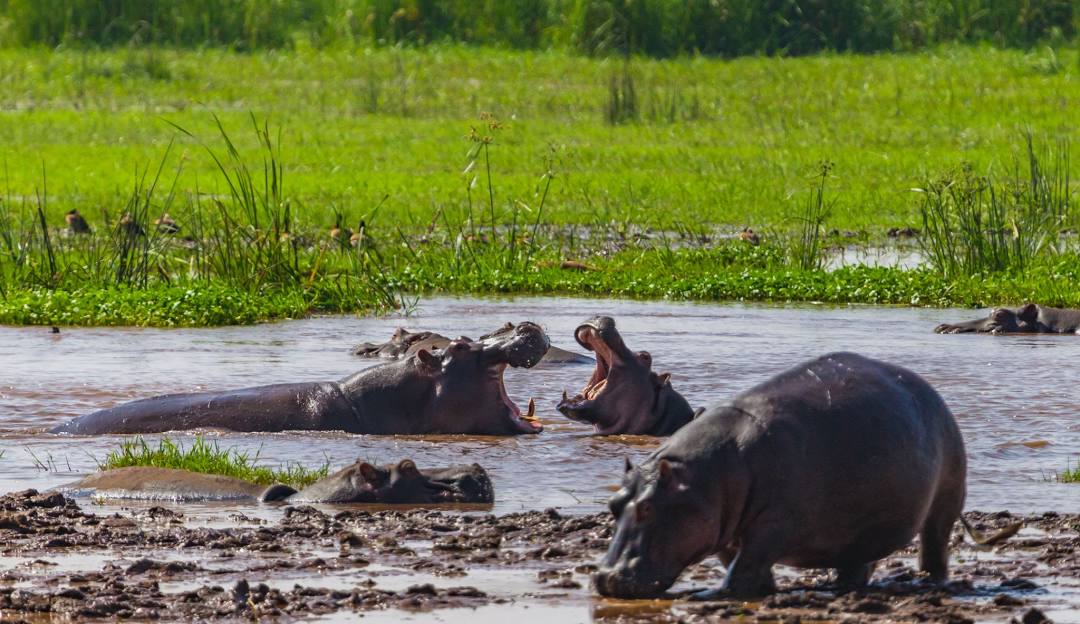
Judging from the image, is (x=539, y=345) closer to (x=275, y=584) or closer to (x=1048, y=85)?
(x=275, y=584)

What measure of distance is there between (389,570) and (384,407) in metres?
2.89

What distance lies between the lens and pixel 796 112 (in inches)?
929

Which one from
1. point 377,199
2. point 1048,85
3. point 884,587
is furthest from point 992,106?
point 884,587

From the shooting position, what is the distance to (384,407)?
806cm

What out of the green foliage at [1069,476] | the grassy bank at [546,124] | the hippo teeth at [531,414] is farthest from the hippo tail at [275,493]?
the grassy bank at [546,124]

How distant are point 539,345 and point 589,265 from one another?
6.59m

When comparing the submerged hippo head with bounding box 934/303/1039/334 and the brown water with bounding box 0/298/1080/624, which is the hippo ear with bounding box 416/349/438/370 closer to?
the brown water with bounding box 0/298/1080/624

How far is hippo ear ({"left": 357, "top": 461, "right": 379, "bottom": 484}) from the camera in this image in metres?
6.28

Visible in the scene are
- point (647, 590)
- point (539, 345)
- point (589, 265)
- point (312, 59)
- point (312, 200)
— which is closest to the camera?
point (647, 590)

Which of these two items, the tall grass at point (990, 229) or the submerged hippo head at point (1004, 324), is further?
the tall grass at point (990, 229)

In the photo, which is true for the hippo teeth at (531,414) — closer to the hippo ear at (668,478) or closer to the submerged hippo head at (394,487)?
the submerged hippo head at (394,487)

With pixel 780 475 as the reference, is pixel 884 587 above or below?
below

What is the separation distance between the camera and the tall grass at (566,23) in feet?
90.3

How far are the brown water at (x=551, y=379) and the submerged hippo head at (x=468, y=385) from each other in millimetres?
109
